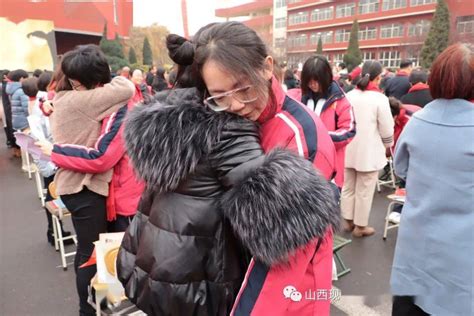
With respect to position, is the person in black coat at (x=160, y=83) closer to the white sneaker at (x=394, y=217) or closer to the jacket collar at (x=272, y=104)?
the white sneaker at (x=394, y=217)

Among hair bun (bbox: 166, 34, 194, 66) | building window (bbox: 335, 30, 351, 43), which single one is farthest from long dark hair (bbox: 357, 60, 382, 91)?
building window (bbox: 335, 30, 351, 43)

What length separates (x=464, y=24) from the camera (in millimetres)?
37531

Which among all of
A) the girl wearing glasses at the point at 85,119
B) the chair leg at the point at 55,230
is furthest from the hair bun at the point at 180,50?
the chair leg at the point at 55,230

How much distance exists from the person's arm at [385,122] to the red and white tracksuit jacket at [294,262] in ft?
11.0

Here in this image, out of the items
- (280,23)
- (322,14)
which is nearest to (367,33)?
→ (322,14)

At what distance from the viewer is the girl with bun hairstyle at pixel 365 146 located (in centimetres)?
432

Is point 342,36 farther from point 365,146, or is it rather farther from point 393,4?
point 365,146

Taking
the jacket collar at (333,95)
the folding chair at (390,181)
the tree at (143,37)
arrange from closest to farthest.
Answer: the jacket collar at (333,95) < the folding chair at (390,181) < the tree at (143,37)

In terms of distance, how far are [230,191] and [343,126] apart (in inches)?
106

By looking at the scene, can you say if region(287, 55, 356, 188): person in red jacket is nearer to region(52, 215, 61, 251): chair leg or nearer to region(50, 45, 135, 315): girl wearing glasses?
region(50, 45, 135, 315): girl wearing glasses

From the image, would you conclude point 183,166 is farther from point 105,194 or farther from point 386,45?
point 386,45

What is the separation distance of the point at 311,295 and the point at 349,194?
376 cm

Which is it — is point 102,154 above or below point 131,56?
below

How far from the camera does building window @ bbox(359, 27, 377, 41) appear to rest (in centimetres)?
4950
